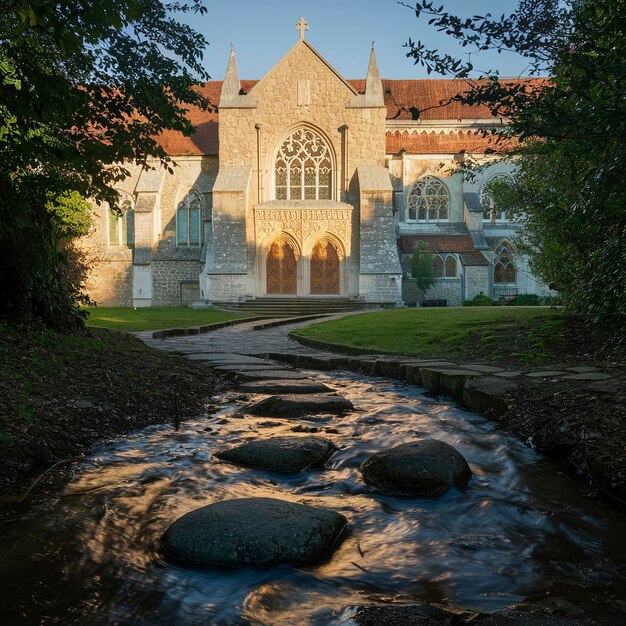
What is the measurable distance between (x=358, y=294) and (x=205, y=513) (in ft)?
87.4

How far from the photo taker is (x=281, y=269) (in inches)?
1218

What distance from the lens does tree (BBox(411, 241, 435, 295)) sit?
32250mm

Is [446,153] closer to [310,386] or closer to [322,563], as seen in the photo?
[310,386]

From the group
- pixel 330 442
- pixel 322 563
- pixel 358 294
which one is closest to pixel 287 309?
pixel 358 294

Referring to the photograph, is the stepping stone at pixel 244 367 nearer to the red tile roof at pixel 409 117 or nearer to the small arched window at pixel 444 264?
the small arched window at pixel 444 264

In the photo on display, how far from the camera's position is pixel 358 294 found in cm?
2942

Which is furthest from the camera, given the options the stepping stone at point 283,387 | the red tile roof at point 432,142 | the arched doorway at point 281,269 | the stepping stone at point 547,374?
the red tile roof at point 432,142

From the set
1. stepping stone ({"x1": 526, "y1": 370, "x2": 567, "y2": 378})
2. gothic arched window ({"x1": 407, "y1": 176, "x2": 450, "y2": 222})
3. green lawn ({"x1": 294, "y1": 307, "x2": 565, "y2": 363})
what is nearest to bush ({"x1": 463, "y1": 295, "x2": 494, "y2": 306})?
gothic arched window ({"x1": 407, "y1": 176, "x2": 450, "y2": 222})

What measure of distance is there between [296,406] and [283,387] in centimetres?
95

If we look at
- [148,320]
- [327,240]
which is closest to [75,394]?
[148,320]

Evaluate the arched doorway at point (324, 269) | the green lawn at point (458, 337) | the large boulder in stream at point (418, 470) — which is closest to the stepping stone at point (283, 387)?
the large boulder in stream at point (418, 470)

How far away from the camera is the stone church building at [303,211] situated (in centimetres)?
2952

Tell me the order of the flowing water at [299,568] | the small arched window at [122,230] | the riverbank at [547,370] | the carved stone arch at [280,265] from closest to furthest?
the flowing water at [299,568] < the riverbank at [547,370] < the carved stone arch at [280,265] < the small arched window at [122,230]

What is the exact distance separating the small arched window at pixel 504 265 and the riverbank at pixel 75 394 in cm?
3108
